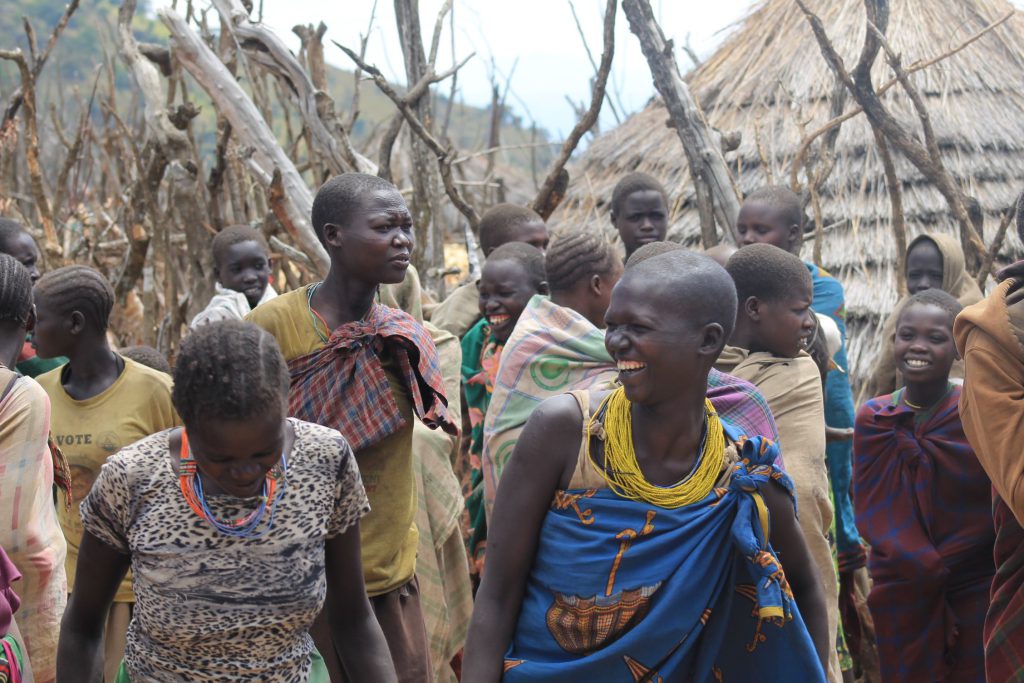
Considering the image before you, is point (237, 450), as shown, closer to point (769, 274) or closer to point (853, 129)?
point (769, 274)

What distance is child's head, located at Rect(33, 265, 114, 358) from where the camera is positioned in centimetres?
396

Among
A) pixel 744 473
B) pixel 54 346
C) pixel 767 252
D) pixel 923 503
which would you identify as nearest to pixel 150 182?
pixel 54 346

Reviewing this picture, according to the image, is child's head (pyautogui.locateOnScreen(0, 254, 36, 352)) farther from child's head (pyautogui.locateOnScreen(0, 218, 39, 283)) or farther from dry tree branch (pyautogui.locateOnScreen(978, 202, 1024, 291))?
dry tree branch (pyautogui.locateOnScreen(978, 202, 1024, 291))

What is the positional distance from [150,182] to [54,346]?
132 inches

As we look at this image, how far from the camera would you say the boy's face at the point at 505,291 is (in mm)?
4508

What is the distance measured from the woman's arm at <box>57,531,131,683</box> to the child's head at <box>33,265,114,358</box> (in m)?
1.67

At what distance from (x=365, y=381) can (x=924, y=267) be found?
3043mm

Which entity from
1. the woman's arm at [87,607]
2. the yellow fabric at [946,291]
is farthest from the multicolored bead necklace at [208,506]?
the yellow fabric at [946,291]

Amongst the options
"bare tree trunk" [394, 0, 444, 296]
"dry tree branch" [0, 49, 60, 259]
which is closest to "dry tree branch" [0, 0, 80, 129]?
"dry tree branch" [0, 49, 60, 259]

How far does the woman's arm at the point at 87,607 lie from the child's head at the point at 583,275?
1.88 m

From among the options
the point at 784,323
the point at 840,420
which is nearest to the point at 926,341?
the point at 784,323

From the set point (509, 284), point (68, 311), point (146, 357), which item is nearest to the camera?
point (68, 311)

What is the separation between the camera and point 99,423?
387 cm

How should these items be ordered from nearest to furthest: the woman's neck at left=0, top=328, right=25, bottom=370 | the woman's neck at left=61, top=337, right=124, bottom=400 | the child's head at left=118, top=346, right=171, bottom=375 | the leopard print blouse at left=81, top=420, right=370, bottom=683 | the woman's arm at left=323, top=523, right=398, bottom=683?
the leopard print blouse at left=81, top=420, right=370, bottom=683, the woman's arm at left=323, top=523, right=398, bottom=683, the woman's neck at left=0, top=328, right=25, bottom=370, the woman's neck at left=61, top=337, right=124, bottom=400, the child's head at left=118, top=346, right=171, bottom=375
